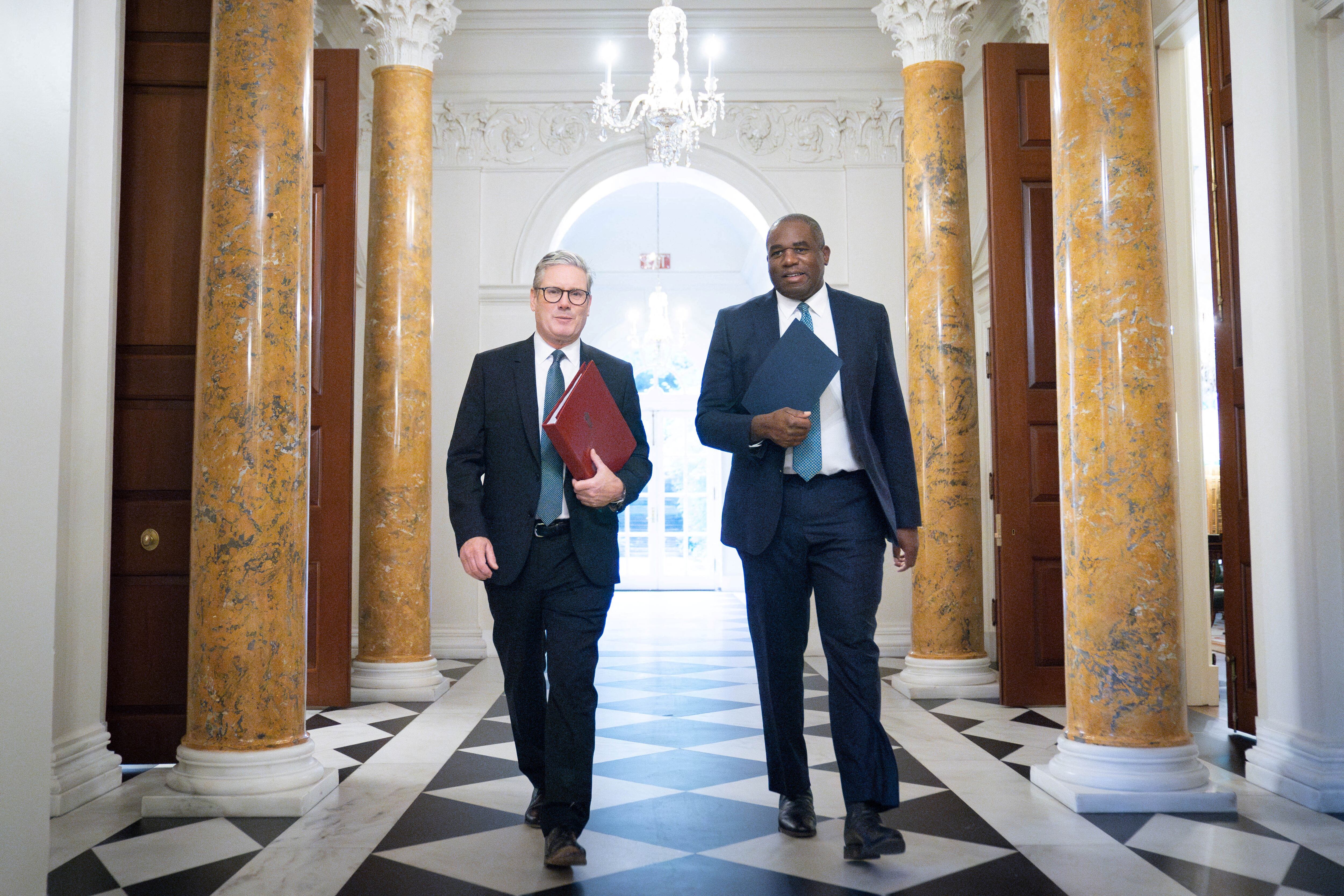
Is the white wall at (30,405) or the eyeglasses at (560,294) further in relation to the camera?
the eyeglasses at (560,294)

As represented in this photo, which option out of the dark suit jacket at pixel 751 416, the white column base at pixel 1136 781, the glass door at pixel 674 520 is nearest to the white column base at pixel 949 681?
the white column base at pixel 1136 781

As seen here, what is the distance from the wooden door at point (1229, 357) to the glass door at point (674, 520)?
39.1ft

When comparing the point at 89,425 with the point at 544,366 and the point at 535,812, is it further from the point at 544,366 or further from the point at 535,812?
the point at 535,812

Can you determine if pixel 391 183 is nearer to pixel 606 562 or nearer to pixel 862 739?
pixel 606 562

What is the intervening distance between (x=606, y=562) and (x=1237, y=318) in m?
3.36

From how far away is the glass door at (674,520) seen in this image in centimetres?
1675

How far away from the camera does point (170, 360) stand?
4.52m

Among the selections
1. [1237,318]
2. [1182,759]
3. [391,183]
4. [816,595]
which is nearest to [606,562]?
[816,595]

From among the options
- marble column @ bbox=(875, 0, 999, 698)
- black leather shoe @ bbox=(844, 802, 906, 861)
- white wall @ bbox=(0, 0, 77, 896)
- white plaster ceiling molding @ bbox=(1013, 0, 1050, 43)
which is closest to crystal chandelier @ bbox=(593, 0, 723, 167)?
marble column @ bbox=(875, 0, 999, 698)

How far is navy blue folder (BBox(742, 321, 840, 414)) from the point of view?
3011 mm

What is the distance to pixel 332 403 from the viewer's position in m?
5.89

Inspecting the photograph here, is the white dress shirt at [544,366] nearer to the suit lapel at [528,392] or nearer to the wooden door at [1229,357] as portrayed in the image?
the suit lapel at [528,392]

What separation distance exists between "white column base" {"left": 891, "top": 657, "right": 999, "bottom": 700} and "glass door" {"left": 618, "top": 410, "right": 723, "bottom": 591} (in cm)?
1033

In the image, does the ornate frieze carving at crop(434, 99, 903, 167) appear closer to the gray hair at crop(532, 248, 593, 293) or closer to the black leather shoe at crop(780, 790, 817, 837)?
the gray hair at crop(532, 248, 593, 293)
